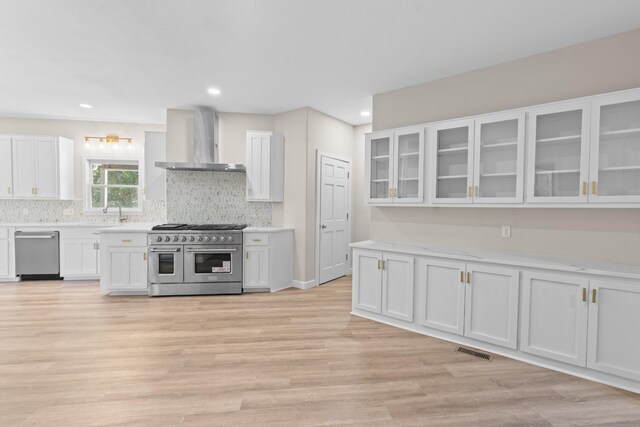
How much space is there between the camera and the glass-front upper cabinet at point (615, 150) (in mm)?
2314

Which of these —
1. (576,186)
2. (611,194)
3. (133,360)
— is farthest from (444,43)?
(133,360)

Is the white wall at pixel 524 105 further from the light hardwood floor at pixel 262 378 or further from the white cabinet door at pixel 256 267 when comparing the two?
the white cabinet door at pixel 256 267

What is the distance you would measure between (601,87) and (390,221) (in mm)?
2303

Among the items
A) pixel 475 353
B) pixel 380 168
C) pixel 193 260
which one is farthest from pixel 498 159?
pixel 193 260

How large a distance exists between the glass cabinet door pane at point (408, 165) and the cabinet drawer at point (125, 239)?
359 cm

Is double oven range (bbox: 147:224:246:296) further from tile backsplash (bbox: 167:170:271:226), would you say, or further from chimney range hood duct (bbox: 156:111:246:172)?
chimney range hood duct (bbox: 156:111:246:172)

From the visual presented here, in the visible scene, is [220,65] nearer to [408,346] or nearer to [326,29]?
[326,29]

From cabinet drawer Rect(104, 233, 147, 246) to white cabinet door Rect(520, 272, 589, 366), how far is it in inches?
182

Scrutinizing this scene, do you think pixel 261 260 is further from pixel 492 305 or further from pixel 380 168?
pixel 492 305

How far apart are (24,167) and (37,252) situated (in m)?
1.50

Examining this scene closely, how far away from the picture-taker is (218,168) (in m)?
4.61

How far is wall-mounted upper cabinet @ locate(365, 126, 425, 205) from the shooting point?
335 centimetres

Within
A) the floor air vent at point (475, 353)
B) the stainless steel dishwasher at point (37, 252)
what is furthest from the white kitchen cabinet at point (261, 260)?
the stainless steel dishwasher at point (37, 252)

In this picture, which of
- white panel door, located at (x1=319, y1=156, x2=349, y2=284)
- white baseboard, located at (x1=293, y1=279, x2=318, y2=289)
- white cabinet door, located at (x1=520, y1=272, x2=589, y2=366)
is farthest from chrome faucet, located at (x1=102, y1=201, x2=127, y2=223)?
white cabinet door, located at (x1=520, y1=272, x2=589, y2=366)
